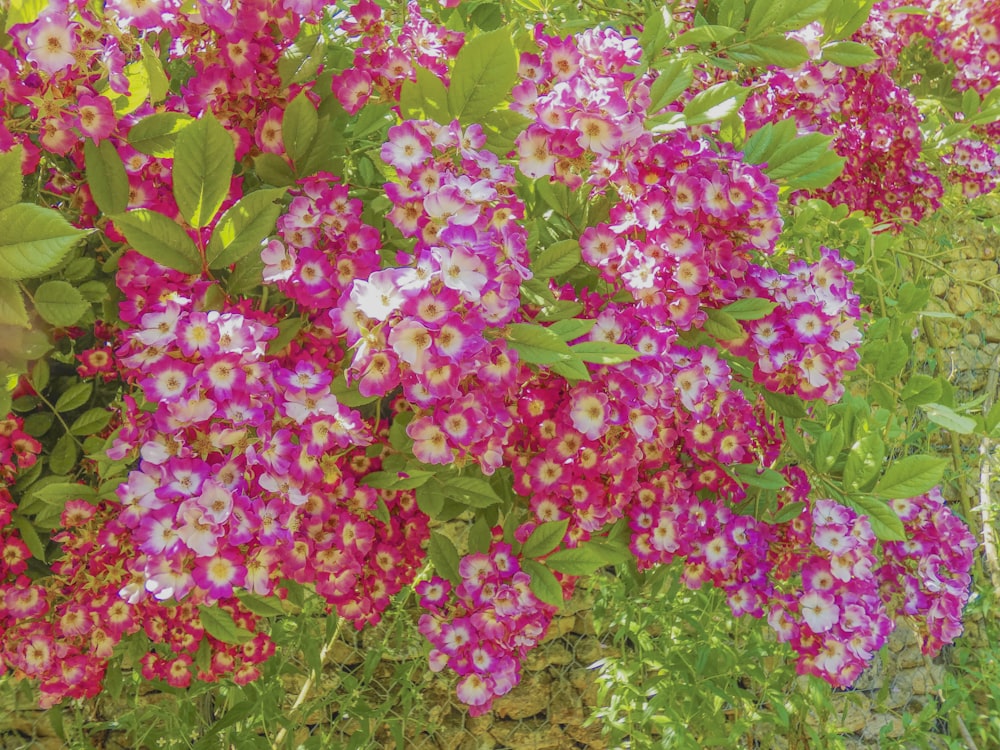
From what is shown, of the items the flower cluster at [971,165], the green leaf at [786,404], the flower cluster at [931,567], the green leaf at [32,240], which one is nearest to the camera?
the green leaf at [32,240]

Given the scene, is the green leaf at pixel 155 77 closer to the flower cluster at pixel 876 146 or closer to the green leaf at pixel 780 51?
the green leaf at pixel 780 51

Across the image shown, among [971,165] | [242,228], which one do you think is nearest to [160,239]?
[242,228]

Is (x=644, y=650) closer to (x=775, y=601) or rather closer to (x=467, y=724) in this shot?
(x=775, y=601)

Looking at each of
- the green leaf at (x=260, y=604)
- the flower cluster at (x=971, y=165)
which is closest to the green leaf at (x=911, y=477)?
the green leaf at (x=260, y=604)

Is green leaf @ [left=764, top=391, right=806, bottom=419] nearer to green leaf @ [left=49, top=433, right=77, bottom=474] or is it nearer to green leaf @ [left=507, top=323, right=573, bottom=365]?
green leaf @ [left=507, top=323, right=573, bottom=365]

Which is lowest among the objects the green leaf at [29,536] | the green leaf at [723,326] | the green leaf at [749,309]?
the green leaf at [29,536]

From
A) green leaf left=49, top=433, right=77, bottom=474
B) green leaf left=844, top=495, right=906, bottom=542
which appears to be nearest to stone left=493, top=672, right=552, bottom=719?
green leaf left=844, top=495, right=906, bottom=542
